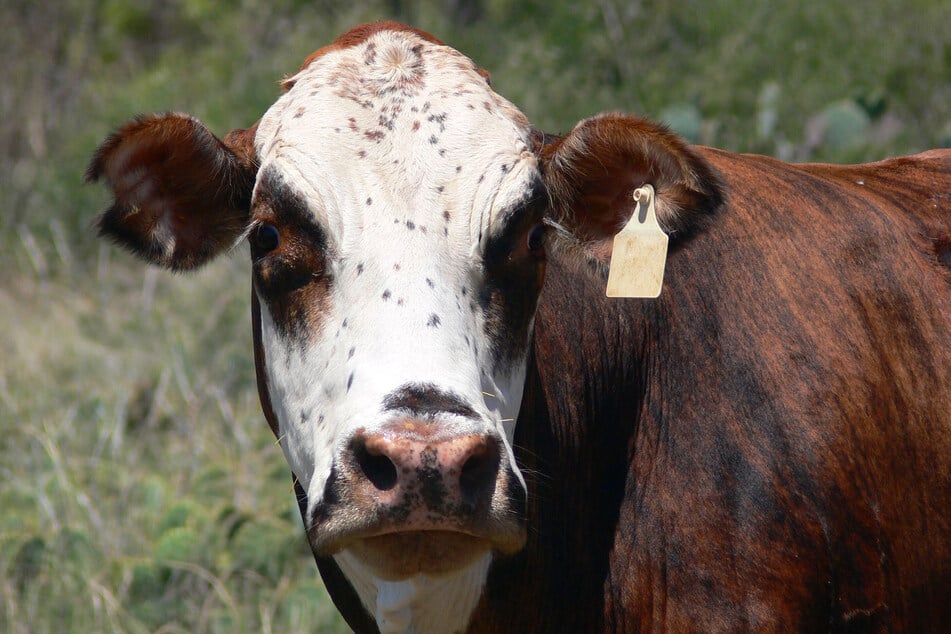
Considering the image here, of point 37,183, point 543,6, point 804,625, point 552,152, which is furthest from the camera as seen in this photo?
point 543,6

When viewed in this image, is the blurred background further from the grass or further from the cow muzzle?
the cow muzzle

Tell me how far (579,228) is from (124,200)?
117 centimetres

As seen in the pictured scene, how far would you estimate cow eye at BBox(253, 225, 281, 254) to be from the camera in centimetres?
277

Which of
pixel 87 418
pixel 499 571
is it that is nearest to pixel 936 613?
pixel 499 571

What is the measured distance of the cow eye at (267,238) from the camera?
2.77m

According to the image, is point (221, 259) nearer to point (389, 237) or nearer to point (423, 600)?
point (423, 600)

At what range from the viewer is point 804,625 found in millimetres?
2805

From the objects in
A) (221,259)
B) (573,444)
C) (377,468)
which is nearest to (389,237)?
(377,468)

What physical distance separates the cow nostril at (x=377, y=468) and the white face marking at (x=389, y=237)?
0.06 meters

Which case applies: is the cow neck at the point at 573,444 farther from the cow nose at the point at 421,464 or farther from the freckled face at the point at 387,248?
the cow nose at the point at 421,464

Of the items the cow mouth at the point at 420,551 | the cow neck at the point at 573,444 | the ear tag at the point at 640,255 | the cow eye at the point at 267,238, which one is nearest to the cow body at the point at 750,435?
the cow neck at the point at 573,444

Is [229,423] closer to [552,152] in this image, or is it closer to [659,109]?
[552,152]

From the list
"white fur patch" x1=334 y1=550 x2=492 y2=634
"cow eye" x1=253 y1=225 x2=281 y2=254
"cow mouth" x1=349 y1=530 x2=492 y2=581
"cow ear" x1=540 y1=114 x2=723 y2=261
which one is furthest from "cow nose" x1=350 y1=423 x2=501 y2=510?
"cow ear" x1=540 y1=114 x2=723 y2=261

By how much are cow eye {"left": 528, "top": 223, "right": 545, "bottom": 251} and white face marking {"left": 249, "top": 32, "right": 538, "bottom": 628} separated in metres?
0.11
